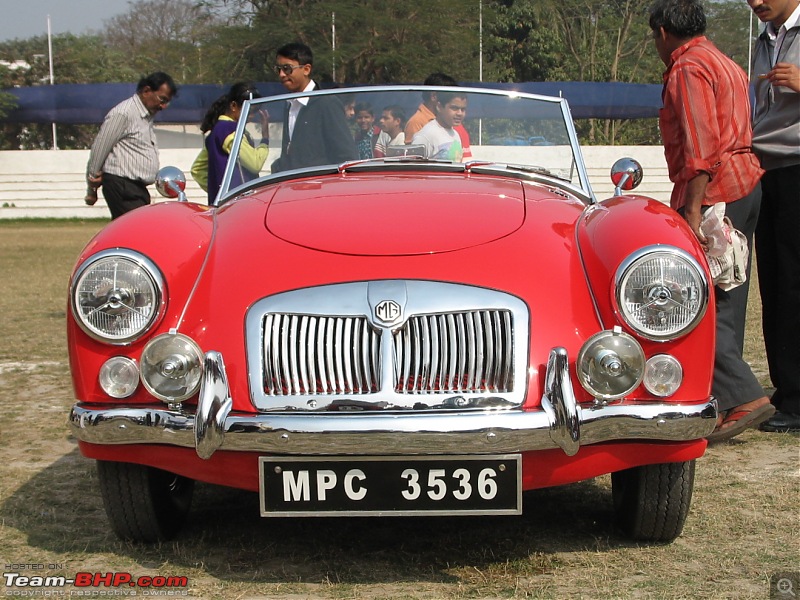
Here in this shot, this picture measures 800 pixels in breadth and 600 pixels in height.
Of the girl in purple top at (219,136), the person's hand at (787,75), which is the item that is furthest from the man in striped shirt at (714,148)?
the girl in purple top at (219,136)

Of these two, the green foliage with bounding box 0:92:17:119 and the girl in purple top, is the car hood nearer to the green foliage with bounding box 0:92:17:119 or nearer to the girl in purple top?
the girl in purple top

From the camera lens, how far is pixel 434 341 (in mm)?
3027

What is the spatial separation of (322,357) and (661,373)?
977 millimetres

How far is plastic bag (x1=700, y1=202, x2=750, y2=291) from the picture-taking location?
4.37m

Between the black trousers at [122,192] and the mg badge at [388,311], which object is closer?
the mg badge at [388,311]

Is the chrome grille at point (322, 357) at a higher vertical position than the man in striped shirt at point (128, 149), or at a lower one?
lower

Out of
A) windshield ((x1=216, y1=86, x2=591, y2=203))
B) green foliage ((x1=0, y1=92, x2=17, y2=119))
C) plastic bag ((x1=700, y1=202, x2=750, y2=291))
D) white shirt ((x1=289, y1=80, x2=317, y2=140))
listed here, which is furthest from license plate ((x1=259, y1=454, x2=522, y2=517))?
green foliage ((x1=0, y1=92, x2=17, y2=119))

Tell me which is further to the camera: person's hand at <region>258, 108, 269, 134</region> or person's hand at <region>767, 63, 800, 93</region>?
person's hand at <region>767, 63, 800, 93</region>

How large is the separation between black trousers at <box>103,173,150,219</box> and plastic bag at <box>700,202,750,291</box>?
475cm

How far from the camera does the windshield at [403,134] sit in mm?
4309

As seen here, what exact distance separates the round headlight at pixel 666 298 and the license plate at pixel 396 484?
56 centimetres

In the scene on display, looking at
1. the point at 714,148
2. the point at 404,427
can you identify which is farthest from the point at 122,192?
the point at 404,427

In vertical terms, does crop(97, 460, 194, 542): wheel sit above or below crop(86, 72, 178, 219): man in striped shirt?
below

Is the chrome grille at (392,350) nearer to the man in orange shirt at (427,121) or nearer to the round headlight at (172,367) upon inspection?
the round headlight at (172,367)
